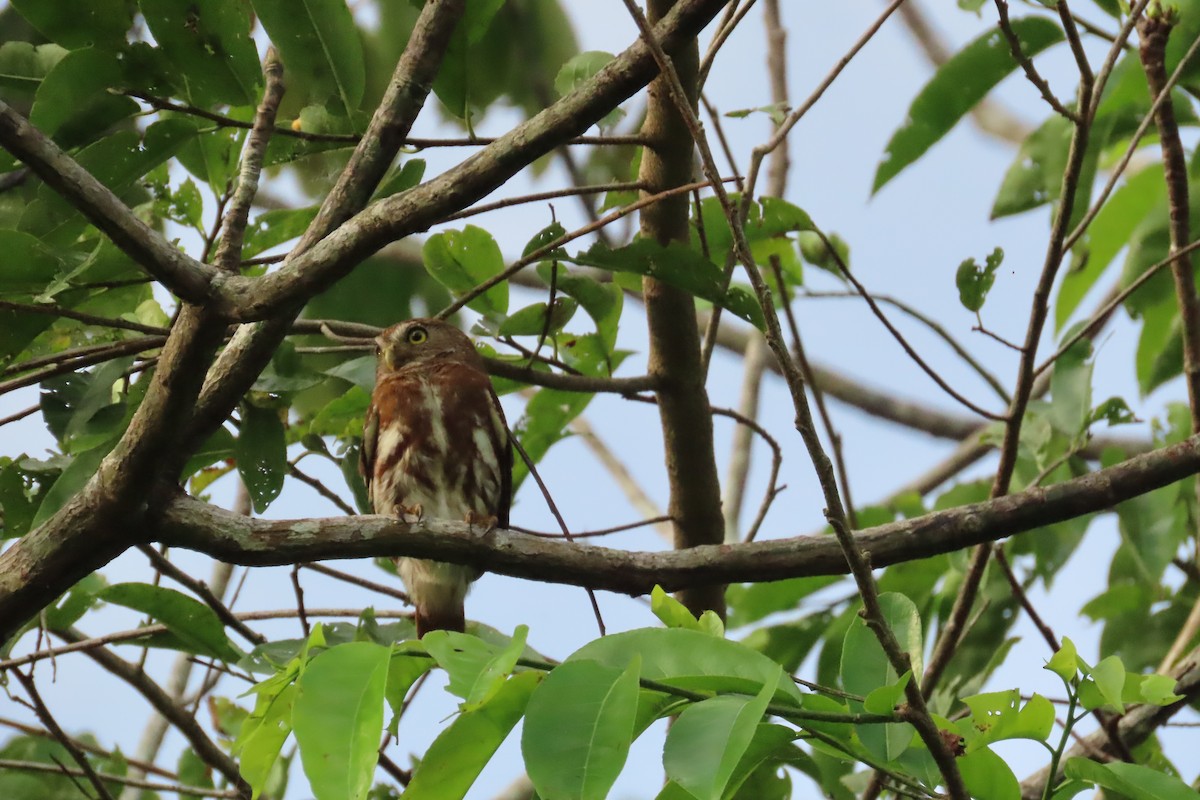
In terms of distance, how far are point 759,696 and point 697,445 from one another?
2.28 m

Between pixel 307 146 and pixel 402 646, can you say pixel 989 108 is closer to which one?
pixel 307 146

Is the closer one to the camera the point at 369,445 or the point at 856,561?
the point at 856,561

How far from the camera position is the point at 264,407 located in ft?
10.8

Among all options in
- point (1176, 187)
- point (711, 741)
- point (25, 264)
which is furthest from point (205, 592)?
point (1176, 187)

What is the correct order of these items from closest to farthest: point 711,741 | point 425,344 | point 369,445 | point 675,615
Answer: point 711,741 → point 675,615 → point 369,445 → point 425,344

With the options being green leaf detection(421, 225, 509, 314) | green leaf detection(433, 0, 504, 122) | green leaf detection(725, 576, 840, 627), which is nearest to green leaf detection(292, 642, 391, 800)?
green leaf detection(433, 0, 504, 122)

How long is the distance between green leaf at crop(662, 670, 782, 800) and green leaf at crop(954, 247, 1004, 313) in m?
1.81

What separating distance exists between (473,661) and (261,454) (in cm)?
162

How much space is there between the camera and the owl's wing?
4.09 m

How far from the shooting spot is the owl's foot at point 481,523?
8.96 feet

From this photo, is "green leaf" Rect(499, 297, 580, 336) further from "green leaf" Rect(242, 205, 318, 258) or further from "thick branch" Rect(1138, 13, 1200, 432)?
"thick branch" Rect(1138, 13, 1200, 432)

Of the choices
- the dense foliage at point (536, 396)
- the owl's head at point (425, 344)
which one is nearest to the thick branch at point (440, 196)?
the dense foliage at point (536, 396)

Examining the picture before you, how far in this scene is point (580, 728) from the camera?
1671mm

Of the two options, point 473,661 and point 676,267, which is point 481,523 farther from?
point 473,661
